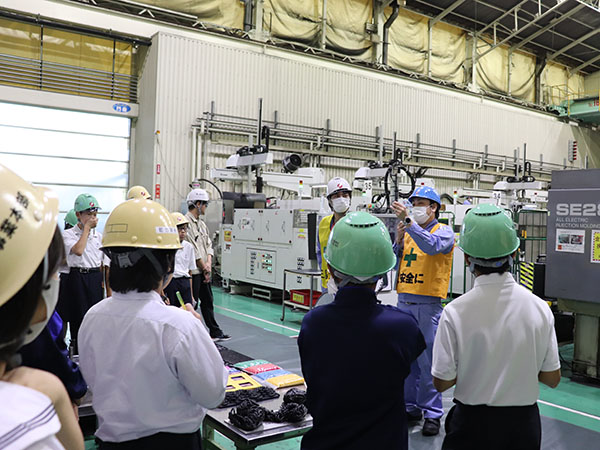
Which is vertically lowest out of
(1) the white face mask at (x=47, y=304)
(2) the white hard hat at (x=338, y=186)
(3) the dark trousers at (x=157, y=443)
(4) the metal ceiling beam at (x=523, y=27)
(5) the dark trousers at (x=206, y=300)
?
(5) the dark trousers at (x=206, y=300)

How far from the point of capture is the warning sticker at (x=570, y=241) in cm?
432

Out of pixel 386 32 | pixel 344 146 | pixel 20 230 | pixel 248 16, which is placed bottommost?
pixel 20 230

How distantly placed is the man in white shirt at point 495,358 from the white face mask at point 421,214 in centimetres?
161

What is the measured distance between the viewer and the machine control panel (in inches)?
310

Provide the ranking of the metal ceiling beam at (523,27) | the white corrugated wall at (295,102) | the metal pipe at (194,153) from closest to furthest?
the white corrugated wall at (295,102) → the metal pipe at (194,153) → the metal ceiling beam at (523,27)

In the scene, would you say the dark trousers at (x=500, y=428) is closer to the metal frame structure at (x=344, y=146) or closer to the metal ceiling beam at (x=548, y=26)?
the metal frame structure at (x=344, y=146)

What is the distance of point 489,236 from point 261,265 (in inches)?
257

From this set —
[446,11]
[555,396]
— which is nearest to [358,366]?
[555,396]

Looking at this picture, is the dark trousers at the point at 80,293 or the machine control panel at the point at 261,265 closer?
the dark trousers at the point at 80,293

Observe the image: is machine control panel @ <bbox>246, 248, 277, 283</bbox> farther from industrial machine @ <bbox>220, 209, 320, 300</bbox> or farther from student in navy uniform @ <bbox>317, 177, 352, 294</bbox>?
student in navy uniform @ <bbox>317, 177, 352, 294</bbox>

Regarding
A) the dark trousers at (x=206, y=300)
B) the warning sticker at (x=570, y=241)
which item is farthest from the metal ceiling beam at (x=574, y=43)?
the dark trousers at (x=206, y=300)

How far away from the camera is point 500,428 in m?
1.60

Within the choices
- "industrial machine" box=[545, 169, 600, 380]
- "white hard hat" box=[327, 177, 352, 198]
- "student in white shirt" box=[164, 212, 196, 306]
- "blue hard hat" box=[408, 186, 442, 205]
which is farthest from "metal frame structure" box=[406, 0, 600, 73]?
"blue hard hat" box=[408, 186, 442, 205]

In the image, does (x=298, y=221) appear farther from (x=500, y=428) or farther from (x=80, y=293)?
(x=500, y=428)
